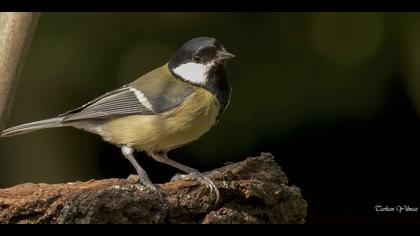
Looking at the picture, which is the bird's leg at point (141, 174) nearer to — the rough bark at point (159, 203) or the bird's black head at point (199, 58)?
the rough bark at point (159, 203)

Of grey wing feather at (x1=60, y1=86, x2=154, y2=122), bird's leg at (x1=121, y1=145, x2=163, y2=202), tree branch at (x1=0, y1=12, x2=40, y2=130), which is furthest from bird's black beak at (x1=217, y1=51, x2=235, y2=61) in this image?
tree branch at (x1=0, y1=12, x2=40, y2=130)

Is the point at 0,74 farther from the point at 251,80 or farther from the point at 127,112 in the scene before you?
the point at 251,80

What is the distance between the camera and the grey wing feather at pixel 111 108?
10.1 feet

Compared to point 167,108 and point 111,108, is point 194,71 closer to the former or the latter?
point 167,108

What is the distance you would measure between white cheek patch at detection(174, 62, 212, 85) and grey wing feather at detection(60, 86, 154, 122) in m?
0.21

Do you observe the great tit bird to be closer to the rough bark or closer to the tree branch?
the rough bark

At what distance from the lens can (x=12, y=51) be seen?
2.30 metres

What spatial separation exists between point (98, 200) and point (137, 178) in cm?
61

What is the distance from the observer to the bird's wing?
3.05 m

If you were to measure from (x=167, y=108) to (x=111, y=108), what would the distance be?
255 mm

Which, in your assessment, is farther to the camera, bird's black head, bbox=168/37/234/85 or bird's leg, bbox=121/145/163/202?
bird's black head, bbox=168/37/234/85

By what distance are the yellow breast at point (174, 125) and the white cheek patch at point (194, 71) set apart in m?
0.05

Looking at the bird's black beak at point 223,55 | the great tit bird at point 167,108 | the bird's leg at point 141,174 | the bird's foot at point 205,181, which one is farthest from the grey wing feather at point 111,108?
the bird's foot at point 205,181

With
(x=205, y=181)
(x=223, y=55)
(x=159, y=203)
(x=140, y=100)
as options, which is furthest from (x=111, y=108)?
(x=159, y=203)
